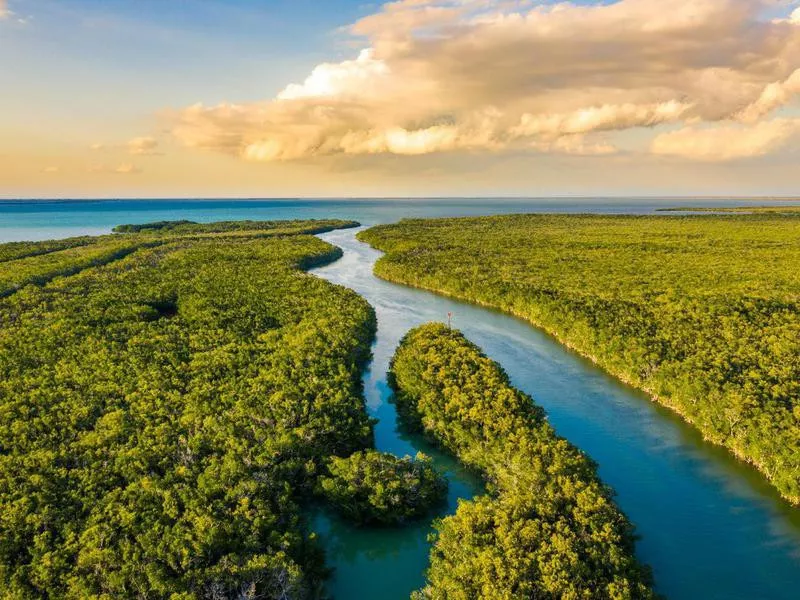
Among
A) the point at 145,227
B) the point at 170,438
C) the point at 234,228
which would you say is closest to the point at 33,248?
the point at 145,227

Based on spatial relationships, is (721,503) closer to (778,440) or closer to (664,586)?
(778,440)

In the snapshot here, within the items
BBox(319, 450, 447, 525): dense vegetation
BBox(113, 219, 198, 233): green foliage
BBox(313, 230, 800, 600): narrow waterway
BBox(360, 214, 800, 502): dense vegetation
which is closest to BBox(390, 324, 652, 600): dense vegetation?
BBox(319, 450, 447, 525): dense vegetation

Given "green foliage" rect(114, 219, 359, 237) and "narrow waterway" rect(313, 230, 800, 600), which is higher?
"green foliage" rect(114, 219, 359, 237)

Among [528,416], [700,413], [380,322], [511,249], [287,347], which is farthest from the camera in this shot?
[511,249]

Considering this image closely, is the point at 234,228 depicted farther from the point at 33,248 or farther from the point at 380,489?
the point at 380,489

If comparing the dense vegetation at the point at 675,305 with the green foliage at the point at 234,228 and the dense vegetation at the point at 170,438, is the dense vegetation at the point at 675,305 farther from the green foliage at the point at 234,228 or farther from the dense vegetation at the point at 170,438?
the green foliage at the point at 234,228

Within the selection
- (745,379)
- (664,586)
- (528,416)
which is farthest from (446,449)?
(745,379)

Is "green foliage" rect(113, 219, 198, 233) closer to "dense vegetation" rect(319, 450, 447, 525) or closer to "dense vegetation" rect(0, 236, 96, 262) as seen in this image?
"dense vegetation" rect(0, 236, 96, 262)
